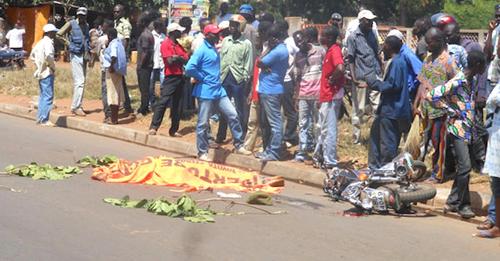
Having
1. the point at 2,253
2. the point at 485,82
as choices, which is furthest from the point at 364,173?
the point at 2,253

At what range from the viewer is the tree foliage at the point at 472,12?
4419 cm

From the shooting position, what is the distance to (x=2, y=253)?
5957 millimetres

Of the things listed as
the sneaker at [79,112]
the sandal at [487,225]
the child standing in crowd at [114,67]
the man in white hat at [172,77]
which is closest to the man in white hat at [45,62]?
the child standing in crowd at [114,67]

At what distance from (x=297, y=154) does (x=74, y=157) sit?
323cm

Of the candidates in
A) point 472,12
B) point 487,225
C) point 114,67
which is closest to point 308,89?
point 487,225

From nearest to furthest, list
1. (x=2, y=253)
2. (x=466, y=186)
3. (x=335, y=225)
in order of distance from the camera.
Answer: (x=2, y=253) → (x=335, y=225) → (x=466, y=186)

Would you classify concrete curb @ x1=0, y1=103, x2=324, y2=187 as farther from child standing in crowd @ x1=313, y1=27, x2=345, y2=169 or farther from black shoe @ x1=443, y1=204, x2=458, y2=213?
black shoe @ x1=443, y1=204, x2=458, y2=213

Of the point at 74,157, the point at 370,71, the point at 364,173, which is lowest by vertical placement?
the point at 74,157

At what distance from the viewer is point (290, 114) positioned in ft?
38.7

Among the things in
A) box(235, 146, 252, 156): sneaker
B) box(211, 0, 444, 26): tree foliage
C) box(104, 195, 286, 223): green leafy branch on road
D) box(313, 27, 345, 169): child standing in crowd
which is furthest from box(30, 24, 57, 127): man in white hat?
box(211, 0, 444, 26): tree foliage

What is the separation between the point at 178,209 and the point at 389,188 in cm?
223

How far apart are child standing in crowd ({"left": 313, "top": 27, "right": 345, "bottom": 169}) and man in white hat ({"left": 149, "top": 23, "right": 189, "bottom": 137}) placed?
3.38 metres

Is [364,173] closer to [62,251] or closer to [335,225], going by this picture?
[335,225]

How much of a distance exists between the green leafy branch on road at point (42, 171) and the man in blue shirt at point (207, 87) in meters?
2.15
